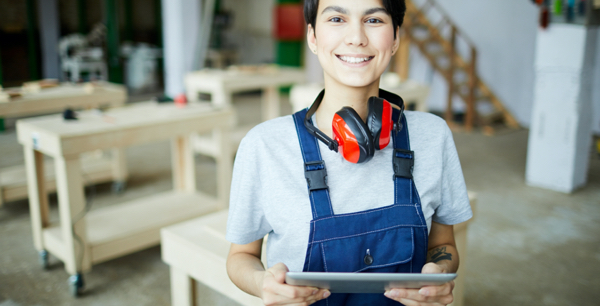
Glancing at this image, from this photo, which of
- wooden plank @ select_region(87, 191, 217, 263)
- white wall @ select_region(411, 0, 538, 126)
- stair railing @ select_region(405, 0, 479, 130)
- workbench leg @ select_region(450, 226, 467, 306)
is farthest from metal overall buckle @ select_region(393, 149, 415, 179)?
white wall @ select_region(411, 0, 538, 126)

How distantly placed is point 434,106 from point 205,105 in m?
5.51

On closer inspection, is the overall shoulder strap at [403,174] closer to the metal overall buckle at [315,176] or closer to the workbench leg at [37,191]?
the metal overall buckle at [315,176]

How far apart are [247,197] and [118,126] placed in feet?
5.99

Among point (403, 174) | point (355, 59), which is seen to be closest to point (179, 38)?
point (355, 59)

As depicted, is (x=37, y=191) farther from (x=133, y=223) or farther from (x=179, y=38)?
(x=179, y=38)

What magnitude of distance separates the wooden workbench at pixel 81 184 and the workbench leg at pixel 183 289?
974 mm

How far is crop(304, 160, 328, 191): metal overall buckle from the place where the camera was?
3.50 feet

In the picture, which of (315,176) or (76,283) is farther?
(76,283)

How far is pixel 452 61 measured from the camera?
6785 mm

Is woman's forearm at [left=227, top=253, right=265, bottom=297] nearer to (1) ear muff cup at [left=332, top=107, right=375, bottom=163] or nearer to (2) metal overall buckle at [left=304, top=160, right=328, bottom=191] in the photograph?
(2) metal overall buckle at [left=304, top=160, right=328, bottom=191]

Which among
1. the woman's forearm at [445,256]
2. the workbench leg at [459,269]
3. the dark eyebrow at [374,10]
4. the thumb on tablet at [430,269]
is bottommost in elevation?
the workbench leg at [459,269]

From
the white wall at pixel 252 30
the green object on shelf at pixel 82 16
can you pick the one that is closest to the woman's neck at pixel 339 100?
the green object on shelf at pixel 82 16

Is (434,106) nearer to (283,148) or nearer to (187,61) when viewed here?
(187,61)

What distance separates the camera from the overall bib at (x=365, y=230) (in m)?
1.07
